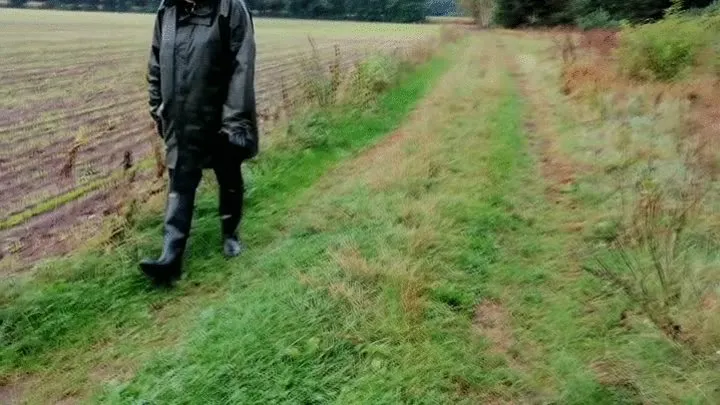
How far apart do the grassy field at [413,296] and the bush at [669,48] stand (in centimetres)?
449

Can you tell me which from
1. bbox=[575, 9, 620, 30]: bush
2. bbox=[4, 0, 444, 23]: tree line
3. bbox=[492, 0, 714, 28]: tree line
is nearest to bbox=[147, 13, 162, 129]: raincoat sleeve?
bbox=[4, 0, 444, 23]: tree line

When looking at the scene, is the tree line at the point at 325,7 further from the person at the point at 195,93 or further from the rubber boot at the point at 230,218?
the person at the point at 195,93

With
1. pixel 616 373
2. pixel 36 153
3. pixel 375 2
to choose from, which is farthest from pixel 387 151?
pixel 375 2

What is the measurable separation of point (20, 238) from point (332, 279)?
3279mm

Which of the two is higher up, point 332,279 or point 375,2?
point 375,2

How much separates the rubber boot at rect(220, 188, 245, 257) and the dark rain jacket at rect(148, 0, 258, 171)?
52 centimetres

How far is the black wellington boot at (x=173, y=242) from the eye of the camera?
14.6ft

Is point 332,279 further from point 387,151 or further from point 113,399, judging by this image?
point 387,151

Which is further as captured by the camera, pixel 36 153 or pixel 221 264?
pixel 36 153

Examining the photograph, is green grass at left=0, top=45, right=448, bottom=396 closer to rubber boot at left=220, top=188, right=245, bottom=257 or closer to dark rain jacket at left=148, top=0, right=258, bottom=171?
rubber boot at left=220, top=188, right=245, bottom=257

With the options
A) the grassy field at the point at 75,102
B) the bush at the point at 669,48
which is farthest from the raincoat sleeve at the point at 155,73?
the bush at the point at 669,48

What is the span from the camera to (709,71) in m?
10.9

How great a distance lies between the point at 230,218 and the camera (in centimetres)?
509

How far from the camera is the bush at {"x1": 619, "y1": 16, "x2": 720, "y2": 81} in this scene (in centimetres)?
1151
